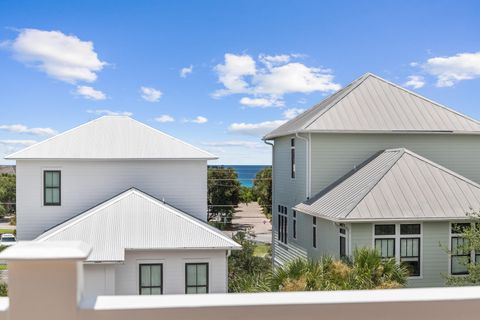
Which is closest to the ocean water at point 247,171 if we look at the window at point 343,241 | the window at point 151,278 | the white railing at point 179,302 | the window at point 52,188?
the window at point 52,188

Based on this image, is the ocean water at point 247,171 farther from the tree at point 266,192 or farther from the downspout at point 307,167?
the downspout at point 307,167

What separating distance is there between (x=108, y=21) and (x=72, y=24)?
5023 mm

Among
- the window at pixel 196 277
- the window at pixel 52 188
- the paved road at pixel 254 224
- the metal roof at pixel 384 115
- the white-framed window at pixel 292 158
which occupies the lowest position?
the paved road at pixel 254 224

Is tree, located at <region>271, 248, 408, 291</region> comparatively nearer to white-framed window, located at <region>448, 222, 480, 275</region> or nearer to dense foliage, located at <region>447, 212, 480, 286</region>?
dense foliage, located at <region>447, 212, 480, 286</region>

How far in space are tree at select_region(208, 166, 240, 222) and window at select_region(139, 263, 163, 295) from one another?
36.0 meters

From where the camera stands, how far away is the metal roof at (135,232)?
43.8 feet

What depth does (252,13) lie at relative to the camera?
115 feet

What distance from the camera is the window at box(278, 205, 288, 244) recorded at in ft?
71.7

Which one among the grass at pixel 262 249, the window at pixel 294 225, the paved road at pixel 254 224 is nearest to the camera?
the window at pixel 294 225

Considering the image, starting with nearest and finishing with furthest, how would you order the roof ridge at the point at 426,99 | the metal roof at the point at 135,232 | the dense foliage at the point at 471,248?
the dense foliage at the point at 471,248
the metal roof at the point at 135,232
the roof ridge at the point at 426,99

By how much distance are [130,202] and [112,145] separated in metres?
4.34

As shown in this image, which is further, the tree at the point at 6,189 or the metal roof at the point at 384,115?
the tree at the point at 6,189

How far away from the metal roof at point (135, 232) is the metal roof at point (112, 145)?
352 cm

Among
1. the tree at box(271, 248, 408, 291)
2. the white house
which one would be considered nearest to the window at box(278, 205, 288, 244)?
the white house
